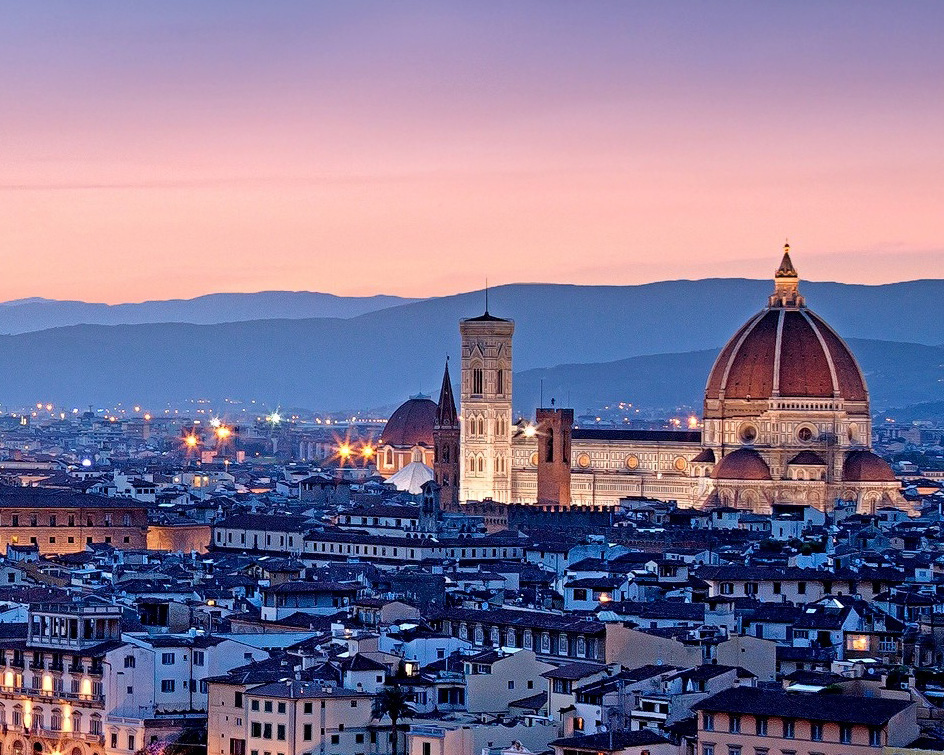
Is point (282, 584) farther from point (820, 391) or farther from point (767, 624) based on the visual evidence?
point (820, 391)

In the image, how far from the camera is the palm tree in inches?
2424

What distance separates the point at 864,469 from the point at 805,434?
559 centimetres

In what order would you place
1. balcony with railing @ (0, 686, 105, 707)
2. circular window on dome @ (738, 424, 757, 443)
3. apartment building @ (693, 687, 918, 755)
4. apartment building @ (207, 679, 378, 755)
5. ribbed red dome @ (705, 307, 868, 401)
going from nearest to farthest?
apartment building @ (693, 687, 918, 755)
apartment building @ (207, 679, 378, 755)
balcony with railing @ (0, 686, 105, 707)
ribbed red dome @ (705, 307, 868, 401)
circular window on dome @ (738, 424, 757, 443)

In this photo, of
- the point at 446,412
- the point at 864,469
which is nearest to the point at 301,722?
the point at 864,469

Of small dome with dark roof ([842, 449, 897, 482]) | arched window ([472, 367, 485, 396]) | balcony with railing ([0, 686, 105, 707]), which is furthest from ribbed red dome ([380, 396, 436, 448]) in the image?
balcony with railing ([0, 686, 105, 707])

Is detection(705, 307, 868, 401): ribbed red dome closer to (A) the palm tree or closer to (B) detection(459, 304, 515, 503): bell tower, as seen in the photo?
(B) detection(459, 304, 515, 503): bell tower

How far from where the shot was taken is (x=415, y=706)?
63.2 meters

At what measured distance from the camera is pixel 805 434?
163750 millimetres

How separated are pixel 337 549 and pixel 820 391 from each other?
54.4 metres

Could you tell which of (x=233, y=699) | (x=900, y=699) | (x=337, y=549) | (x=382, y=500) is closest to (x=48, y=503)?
(x=337, y=549)

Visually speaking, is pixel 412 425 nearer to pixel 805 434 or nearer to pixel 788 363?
pixel 788 363

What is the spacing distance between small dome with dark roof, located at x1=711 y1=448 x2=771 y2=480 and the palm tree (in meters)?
96.1

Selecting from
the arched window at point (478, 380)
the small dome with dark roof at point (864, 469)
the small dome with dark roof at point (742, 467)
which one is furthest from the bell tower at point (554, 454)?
the small dome with dark roof at point (864, 469)

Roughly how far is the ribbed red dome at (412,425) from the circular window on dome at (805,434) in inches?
1359
